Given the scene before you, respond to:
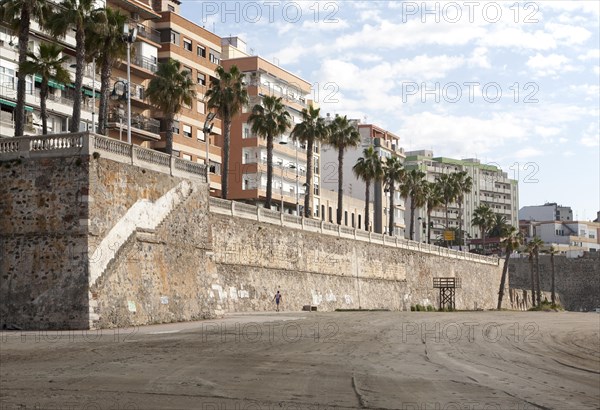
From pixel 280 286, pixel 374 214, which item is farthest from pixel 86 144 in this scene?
pixel 374 214

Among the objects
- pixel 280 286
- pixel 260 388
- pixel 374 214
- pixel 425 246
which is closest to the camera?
pixel 260 388

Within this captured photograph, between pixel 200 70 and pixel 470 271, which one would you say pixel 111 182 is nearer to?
pixel 200 70

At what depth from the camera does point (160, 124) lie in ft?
255

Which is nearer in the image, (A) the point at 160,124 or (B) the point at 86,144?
(B) the point at 86,144

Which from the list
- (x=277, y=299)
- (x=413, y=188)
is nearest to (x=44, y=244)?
(x=277, y=299)

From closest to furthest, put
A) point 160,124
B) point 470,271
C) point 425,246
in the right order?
1. point 160,124
2. point 425,246
3. point 470,271

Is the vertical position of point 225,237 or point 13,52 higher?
point 13,52

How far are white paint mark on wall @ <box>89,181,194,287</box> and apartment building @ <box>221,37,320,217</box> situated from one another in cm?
4057

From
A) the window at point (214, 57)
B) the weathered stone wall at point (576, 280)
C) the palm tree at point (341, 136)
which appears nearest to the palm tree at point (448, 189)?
the weathered stone wall at point (576, 280)

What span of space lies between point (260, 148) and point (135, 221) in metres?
52.4

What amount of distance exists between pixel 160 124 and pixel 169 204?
38081 millimetres

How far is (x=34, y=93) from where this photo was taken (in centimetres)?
6303

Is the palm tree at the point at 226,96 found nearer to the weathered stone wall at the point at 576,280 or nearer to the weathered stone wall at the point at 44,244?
the weathered stone wall at the point at 44,244

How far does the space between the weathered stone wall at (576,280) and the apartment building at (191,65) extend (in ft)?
251
